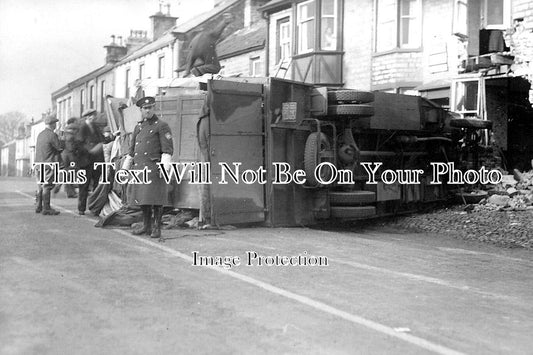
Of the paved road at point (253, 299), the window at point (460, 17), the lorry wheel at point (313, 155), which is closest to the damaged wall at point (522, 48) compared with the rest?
the window at point (460, 17)

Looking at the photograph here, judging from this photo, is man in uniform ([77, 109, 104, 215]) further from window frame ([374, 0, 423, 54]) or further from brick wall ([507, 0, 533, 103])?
brick wall ([507, 0, 533, 103])

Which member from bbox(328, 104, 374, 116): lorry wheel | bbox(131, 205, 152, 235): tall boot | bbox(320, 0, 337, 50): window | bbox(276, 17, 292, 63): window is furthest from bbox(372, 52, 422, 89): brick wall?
bbox(131, 205, 152, 235): tall boot

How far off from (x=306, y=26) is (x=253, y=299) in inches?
740

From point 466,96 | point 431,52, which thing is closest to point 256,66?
point 431,52

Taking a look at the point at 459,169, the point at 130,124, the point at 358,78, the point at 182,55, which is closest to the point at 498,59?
the point at 459,169

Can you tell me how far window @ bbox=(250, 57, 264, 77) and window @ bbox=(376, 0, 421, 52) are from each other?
26.9 feet

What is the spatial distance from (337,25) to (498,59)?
24.8 ft

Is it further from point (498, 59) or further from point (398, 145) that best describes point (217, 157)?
point (498, 59)

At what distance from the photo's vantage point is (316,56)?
22641 millimetres

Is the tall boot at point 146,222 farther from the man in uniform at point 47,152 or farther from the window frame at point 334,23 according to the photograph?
the window frame at point 334,23

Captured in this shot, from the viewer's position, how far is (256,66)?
2883 cm

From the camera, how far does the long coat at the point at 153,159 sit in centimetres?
959

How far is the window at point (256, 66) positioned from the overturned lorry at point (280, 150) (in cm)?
1585

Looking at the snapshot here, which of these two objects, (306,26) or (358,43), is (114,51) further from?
(358,43)
